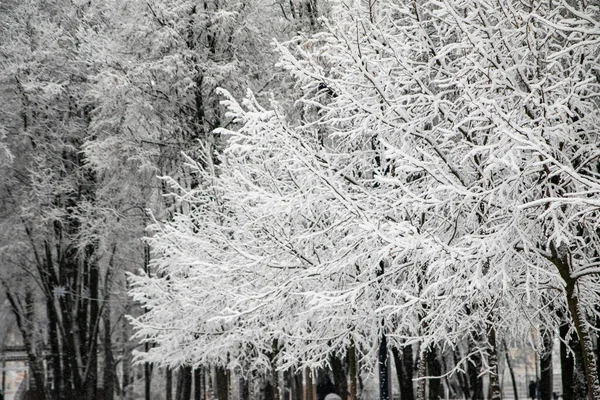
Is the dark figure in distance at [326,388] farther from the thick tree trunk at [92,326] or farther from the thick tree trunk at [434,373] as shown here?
the thick tree trunk at [92,326]

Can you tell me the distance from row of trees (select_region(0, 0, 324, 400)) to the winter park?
0.27 feet

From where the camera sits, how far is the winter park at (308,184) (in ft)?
26.4

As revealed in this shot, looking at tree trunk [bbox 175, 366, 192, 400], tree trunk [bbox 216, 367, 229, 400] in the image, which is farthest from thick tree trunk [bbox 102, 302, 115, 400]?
tree trunk [bbox 216, 367, 229, 400]

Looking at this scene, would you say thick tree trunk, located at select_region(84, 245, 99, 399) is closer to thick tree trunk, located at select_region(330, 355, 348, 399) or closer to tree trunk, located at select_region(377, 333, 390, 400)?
thick tree trunk, located at select_region(330, 355, 348, 399)

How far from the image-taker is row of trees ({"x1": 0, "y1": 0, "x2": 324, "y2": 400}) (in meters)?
19.2

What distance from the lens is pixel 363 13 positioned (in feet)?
35.2

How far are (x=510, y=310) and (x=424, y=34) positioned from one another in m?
3.89

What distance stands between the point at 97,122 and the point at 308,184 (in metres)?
12.4

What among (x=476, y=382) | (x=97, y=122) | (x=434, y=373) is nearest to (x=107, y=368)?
(x=97, y=122)

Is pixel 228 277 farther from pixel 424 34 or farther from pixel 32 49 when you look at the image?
pixel 32 49

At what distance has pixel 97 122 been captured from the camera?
68.9 feet

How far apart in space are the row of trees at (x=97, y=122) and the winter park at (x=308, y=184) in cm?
8

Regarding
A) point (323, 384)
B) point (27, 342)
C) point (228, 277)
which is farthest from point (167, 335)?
point (27, 342)

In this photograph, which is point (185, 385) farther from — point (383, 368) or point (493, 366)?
point (493, 366)
